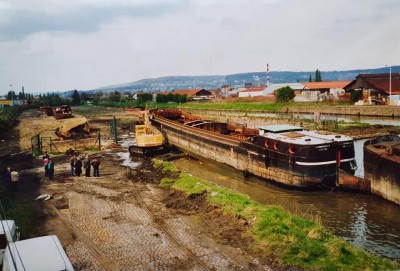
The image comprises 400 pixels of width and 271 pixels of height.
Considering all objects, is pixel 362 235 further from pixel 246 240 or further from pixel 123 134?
pixel 123 134

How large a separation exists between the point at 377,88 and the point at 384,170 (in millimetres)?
60298

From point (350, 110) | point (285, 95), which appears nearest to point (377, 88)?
point (350, 110)

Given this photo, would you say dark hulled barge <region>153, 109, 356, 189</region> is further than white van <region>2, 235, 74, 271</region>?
Yes

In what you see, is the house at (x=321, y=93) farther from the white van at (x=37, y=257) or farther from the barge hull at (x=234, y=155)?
the white van at (x=37, y=257)

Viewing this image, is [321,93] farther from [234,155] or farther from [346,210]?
[346,210]

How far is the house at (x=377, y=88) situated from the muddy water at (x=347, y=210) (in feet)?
164

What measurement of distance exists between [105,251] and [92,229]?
2.38 m

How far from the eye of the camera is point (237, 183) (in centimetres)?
2459

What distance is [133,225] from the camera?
1502 cm

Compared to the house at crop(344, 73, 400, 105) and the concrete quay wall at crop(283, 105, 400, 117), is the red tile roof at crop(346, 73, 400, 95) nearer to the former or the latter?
the house at crop(344, 73, 400, 105)

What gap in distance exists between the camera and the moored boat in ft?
56.3

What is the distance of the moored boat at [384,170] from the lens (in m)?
17.2

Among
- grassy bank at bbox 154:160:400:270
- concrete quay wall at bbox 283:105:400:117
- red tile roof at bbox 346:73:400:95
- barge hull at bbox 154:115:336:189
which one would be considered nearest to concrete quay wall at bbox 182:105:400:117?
concrete quay wall at bbox 283:105:400:117

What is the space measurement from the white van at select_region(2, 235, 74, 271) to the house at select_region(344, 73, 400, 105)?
6533 cm
